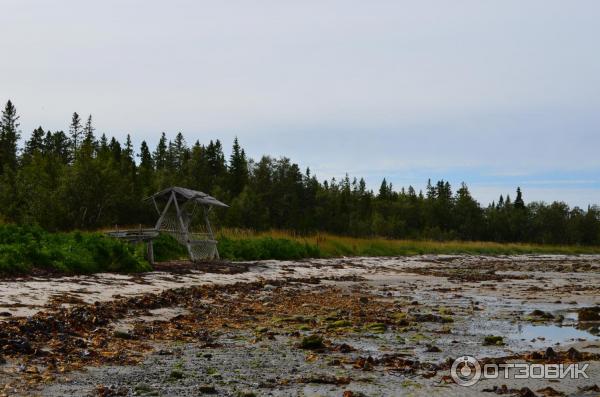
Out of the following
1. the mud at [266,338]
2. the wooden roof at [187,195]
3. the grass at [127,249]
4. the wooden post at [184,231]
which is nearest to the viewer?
the mud at [266,338]

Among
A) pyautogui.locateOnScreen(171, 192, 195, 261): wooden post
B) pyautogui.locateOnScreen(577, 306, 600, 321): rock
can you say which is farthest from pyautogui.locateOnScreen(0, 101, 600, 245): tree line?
pyautogui.locateOnScreen(577, 306, 600, 321): rock

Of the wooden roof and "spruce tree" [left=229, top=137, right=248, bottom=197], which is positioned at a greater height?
"spruce tree" [left=229, top=137, right=248, bottom=197]

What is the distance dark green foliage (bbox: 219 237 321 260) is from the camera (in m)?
26.7

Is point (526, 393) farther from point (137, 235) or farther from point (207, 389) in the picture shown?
point (137, 235)

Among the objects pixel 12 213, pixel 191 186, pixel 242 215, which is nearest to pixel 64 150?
pixel 191 186

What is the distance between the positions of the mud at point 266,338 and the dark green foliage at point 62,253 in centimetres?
115

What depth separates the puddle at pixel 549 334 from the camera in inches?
344

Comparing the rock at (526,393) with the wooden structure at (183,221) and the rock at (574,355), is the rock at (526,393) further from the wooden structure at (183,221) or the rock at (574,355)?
the wooden structure at (183,221)

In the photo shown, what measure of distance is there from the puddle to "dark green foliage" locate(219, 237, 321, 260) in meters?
17.2

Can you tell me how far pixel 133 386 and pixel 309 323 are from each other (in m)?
4.94

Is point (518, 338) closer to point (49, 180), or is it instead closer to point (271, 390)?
point (271, 390)

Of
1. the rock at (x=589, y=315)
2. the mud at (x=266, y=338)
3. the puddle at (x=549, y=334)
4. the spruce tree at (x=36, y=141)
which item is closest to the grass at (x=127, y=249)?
the mud at (x=266, y=338)

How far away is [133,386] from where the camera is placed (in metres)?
5.60

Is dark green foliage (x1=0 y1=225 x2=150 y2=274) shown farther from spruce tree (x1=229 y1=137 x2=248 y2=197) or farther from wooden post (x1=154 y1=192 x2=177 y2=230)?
spruce tree (x1=229 y1=137 x2=248 y2=197)
